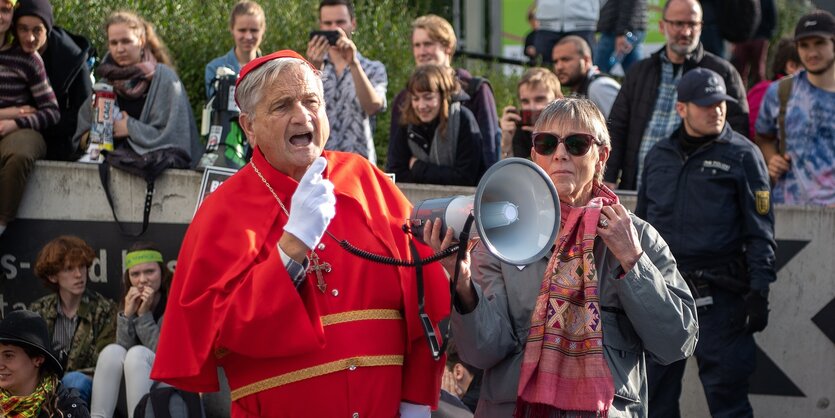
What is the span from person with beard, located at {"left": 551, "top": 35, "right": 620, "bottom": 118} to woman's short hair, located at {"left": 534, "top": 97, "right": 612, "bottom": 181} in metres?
4.44

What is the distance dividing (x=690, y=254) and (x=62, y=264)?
12.8 ft

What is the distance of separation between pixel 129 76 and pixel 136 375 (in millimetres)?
2368

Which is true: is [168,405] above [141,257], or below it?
below

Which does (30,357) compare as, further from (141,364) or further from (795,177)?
(795,177)

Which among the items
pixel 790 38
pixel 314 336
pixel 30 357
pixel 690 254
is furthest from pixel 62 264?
pixel 790 38

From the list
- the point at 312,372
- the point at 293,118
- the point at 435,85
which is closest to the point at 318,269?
the point at 312,372

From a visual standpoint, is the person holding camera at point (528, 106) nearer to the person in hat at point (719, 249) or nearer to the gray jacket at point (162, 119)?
the person in hat at point (719, 249)

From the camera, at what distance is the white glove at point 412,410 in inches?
167

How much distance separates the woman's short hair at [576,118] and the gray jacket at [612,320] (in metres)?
0.35

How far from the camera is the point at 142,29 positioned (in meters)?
8.79

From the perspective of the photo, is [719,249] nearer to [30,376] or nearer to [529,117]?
[529,117]

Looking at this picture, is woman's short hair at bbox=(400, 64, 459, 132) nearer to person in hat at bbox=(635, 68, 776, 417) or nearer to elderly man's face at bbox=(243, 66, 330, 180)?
person in hat at bbox=(635, 68, 776, 417)

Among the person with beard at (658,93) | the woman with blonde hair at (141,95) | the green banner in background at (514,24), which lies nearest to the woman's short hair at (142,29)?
the woman with blonde hair at (141,95)

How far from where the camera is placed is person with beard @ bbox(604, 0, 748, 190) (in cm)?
829
